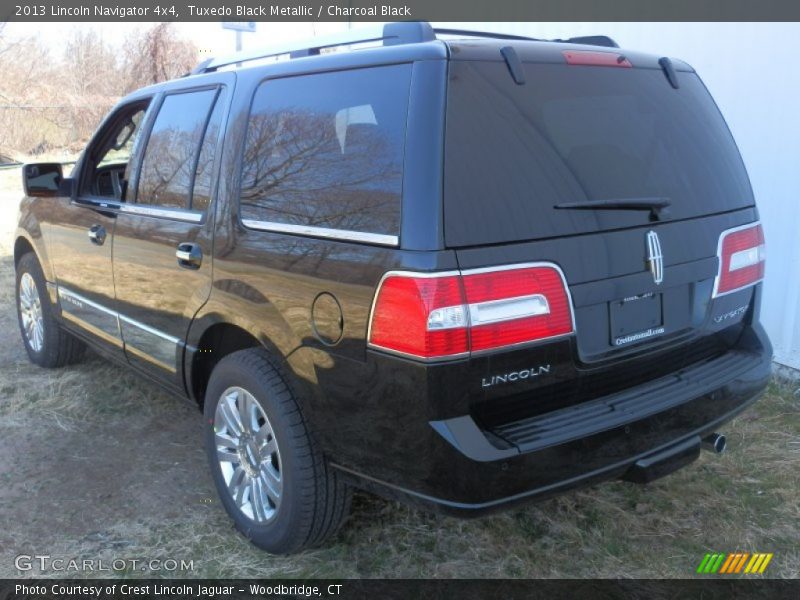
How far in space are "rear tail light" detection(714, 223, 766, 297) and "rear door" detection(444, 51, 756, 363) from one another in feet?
0.16

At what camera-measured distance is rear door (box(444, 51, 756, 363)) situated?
7.57 ft

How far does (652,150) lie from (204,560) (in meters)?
2.38

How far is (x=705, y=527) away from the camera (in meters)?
3.25

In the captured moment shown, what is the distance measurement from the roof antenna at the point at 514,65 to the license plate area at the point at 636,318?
80 cm

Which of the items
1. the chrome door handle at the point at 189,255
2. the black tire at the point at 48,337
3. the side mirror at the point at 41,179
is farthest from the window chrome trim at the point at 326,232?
the black tire at the point at 48,337

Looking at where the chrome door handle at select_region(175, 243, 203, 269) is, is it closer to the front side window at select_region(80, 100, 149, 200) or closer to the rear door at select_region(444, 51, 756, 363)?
the front side window at select_region(80, 100, 149, 200)

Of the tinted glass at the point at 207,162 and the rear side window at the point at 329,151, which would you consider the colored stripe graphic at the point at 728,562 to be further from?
the tinted glass at the point at 207,162

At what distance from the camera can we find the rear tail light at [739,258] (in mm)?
2896

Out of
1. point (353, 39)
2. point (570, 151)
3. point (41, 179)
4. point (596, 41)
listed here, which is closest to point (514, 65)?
point (570, 151)

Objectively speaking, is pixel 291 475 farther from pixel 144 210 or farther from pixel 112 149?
pixel 112 149

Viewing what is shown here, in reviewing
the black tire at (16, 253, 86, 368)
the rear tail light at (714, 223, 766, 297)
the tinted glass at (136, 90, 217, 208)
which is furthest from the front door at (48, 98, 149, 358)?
the rear tail light at (714, 223, 766, 297)

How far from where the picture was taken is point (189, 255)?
324cm
